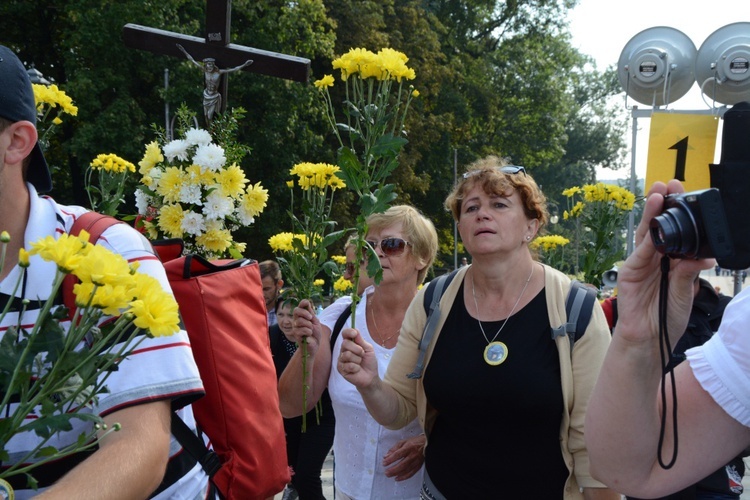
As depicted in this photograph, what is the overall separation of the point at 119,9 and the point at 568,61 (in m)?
20.8

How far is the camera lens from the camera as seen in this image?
1433 mm

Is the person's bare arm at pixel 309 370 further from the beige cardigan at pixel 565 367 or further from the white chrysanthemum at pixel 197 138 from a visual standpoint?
the white chrysanthemum at pixel 197 138

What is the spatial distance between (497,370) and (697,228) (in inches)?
61.1

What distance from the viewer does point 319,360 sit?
382 centimetres

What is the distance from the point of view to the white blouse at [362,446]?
11.6ft

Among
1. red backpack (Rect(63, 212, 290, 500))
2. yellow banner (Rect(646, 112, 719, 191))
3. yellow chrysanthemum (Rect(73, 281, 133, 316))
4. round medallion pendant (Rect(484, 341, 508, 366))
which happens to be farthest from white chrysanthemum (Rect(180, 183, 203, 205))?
yellow banner (Rect(646, 112, 719, 191))

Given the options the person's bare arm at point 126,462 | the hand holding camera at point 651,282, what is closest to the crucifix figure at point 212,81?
the person's bare arm at point 126,462

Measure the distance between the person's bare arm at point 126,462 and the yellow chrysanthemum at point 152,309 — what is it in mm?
399

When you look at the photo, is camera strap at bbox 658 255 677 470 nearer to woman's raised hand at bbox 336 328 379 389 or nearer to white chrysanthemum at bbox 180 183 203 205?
woman's raised hand at bbox 336 328 379 389

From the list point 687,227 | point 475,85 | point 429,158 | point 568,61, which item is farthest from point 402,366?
point 568,61

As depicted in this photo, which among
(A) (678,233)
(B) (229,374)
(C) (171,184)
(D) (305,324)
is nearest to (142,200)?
(C) (171,184)

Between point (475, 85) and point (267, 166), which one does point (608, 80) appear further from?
Result: point (267, 166)

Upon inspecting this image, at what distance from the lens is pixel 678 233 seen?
144cm

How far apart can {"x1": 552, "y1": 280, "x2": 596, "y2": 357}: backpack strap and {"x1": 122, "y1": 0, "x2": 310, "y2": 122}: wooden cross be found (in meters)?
3.25
